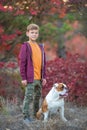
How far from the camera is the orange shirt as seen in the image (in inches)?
383

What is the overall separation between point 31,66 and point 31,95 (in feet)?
1.89

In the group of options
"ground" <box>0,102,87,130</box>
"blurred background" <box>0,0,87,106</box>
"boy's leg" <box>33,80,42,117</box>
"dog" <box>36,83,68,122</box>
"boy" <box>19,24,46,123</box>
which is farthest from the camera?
"blurred background" <box>0,0,87,106</box>

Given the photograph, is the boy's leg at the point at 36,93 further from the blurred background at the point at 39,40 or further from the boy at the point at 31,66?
the blurred background at the point at 39,40

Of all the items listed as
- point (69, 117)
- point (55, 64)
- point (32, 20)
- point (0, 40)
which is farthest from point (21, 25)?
point (69, 117)

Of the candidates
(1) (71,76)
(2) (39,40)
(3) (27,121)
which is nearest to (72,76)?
(1) (71,76)

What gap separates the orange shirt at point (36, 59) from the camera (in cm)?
973

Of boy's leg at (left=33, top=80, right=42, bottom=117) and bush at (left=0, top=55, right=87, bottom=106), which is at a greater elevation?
boy's leg at (left=33, top=80, right=42, bottom=117)

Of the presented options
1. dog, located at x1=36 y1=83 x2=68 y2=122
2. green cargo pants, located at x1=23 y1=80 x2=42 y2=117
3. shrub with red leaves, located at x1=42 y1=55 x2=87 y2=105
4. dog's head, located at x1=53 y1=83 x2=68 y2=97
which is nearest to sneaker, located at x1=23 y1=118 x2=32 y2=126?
green cargo pants, located at x1=23 y1=80 x2=42 y2=117

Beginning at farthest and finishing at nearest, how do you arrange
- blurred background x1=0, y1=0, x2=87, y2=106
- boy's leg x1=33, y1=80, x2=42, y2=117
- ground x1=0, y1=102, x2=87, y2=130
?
1. blurred background x1=0, y1=0, x2=87, y2=106
2. boy's leg x1=33, y1=80, x2=42, y2=117
3. ground x1=0, y1=102, x2=87, y2=130

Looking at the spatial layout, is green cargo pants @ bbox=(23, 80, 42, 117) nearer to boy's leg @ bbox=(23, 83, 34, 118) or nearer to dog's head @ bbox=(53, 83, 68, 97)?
boy's leg @ bbox=(23, 83, 34, 118)

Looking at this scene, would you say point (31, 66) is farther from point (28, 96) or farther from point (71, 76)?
point (71, 76)

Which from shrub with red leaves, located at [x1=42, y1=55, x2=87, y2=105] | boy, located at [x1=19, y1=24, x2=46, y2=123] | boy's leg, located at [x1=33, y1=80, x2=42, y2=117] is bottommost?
shrub with red leaves, located at [x1=42, y1=55, x2=87, y2=105]

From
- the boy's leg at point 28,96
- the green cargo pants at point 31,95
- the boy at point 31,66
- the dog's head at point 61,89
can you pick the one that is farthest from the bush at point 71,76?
the boy's leg at point 28,96

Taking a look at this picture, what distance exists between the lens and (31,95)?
9.79m
